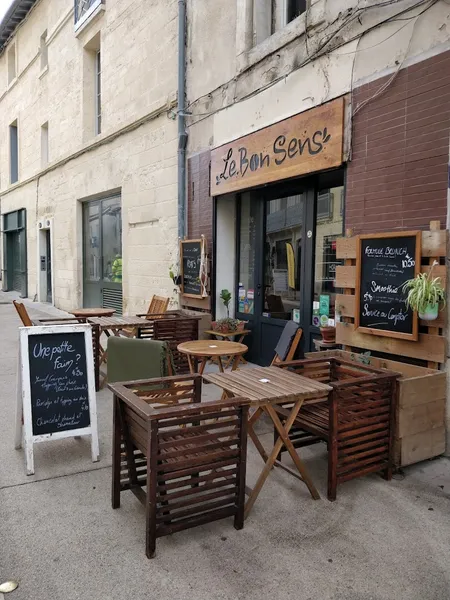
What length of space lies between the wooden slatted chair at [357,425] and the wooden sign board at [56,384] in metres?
1.48

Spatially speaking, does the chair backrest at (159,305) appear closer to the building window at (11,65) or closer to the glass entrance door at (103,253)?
the glass entrance door at (103,253)

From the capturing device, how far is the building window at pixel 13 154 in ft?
55.0

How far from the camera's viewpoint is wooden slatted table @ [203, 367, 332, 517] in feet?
9.27

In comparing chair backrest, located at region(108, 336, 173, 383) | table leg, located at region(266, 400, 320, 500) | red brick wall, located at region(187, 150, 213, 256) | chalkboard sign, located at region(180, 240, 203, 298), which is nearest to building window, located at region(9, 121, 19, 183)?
red brick wall, located at region(187, 150, 213, 256)

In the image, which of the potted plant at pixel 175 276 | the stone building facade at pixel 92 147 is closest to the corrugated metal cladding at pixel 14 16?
the stone building facade at pixel 92 147

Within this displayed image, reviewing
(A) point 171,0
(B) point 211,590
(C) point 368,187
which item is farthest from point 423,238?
(A) point 171,0

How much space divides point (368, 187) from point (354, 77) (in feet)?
3.54

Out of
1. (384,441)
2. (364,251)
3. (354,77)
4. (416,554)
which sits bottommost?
(416,554)

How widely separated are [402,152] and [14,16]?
14.7 m

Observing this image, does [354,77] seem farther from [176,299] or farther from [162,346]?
[176,299]

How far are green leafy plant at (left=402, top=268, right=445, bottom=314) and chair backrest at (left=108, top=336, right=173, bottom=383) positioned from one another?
1970mm

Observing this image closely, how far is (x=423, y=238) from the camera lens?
372 cm

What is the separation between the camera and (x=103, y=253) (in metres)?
11.0

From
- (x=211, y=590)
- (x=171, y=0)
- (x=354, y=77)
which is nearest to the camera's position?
(x=211, y=590)
